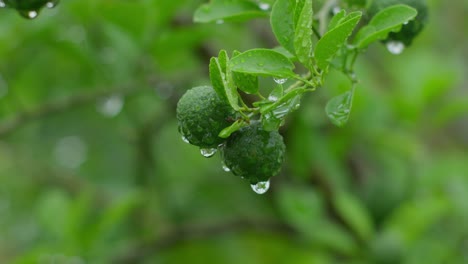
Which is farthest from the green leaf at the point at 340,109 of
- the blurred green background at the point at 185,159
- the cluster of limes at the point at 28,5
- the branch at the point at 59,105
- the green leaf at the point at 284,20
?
the branch at the point at 59,105

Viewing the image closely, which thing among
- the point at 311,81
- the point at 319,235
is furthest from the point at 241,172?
the point at 319,235

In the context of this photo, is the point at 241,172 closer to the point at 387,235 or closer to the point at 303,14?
the point at 303,14

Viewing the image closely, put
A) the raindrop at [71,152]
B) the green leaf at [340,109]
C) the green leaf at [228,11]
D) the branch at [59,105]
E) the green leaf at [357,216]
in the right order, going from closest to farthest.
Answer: the green leaf at [340,109], the green leaf at [228,11], the green leaf at [357,216], the branch at [59,105], the raindrop at [71,152]

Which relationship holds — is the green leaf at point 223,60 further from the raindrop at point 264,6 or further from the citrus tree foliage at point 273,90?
the raindrop at point 264,6

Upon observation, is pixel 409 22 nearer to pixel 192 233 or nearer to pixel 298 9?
pixel 298 9

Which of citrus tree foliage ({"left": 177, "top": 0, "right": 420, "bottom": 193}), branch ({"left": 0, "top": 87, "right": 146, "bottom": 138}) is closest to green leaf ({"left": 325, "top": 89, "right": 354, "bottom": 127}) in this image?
citrus tree foliage ({"left": 177, "top": 0, "right": 420, "bottom": 193})

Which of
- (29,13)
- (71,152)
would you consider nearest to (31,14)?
(29,13)

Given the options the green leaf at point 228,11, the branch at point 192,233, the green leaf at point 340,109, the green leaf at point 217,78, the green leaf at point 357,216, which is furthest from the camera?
the branch at point 192,233
